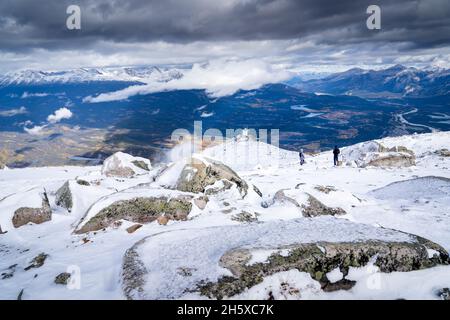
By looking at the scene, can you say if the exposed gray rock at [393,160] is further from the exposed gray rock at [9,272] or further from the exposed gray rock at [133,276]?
the exposed gray rock at [9,272]

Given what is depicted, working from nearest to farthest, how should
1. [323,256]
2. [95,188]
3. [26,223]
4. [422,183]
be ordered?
[323,256], [26,223], [95,188], [422,183]

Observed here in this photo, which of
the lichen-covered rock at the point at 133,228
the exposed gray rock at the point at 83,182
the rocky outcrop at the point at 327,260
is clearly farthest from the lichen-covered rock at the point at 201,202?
the exposed gray rock at the point at 83,182

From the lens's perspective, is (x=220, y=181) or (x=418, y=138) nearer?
(x=220, y=181)

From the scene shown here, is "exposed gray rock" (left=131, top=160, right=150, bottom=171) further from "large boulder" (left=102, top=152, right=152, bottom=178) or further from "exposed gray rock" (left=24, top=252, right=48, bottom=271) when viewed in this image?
"exposed gray rock" (left=24, top=252, right=48, bottom=271)

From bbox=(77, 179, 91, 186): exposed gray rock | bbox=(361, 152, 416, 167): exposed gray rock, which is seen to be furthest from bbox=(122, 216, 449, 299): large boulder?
bbox=(361, 152, 416, 167): exposed gray rock
